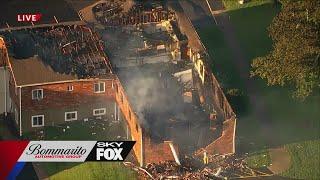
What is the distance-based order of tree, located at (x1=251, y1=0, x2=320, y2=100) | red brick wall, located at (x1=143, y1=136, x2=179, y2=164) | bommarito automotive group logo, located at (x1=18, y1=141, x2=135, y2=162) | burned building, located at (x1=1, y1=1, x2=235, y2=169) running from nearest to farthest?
red brick wall, located at (x1=143, y1=136, x2=179, y2=164) → bommarito automotive group logo, located at (x1=18, y1=141, x2=135, y2=162) → tree, located at (x1=251, y1=0, x2=320, y2=100) → burned building, located at (x1=1, y1=1, x2=235, y2=169)

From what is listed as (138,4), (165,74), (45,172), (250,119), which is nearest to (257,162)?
(250,119)

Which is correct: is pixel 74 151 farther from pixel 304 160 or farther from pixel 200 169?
pixel 304 160

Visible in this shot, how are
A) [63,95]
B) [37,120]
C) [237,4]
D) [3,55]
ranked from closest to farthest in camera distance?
[37,120] → [63,95] → [3,55] → [237,4]

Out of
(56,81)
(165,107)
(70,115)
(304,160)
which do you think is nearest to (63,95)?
(56,81)

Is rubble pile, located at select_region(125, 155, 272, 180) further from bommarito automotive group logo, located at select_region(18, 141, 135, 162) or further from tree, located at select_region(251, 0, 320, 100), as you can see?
tree, located at select_region(251, 0, 320, 100)

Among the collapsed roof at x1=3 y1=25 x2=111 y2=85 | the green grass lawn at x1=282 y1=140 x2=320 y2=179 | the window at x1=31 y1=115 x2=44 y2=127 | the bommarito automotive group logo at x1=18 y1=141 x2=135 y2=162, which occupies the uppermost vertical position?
the collapsed roof at x1=3 y1=25 x2=111 y2=85

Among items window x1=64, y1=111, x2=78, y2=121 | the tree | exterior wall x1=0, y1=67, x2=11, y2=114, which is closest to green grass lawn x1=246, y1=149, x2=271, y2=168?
the tree

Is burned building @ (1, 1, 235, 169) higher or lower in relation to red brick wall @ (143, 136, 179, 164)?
higher

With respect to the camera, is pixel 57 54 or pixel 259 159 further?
pixel 57 54
